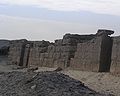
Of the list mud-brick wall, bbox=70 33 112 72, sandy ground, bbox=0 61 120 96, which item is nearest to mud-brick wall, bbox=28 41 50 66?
mud-brick wall, bbox=70 33 112 72

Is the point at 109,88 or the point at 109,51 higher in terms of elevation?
the point at 109,51

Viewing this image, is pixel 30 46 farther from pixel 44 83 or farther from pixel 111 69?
pixel 44 83

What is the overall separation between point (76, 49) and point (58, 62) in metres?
1.83

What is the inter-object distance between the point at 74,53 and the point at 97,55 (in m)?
4.16

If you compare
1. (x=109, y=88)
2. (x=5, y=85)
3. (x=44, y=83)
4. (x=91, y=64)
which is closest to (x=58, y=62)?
(x=91, y=64)

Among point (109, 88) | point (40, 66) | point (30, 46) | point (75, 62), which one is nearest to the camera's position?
point (109, 88)

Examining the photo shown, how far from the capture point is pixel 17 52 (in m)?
32.9

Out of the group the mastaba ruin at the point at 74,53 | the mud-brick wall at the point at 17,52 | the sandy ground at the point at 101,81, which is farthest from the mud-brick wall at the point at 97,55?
the mud-brick wall at the point at 17,52

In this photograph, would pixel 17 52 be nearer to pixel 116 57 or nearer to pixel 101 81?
pixel 116 57

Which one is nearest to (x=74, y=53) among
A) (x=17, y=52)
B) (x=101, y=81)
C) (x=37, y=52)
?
(x=37, y=52)

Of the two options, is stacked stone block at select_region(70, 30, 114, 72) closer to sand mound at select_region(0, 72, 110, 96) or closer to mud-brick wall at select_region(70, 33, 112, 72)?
mud-brick wall at select_region(70, 33, 112, 72)

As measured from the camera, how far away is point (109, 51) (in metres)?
19.5

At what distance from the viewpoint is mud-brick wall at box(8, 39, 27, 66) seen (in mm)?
32188

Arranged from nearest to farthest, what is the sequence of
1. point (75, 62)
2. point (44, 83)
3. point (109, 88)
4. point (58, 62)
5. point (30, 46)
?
point (44, 83), point (109, 88), point (75, 62), point (58, 62), point (30, 46)
